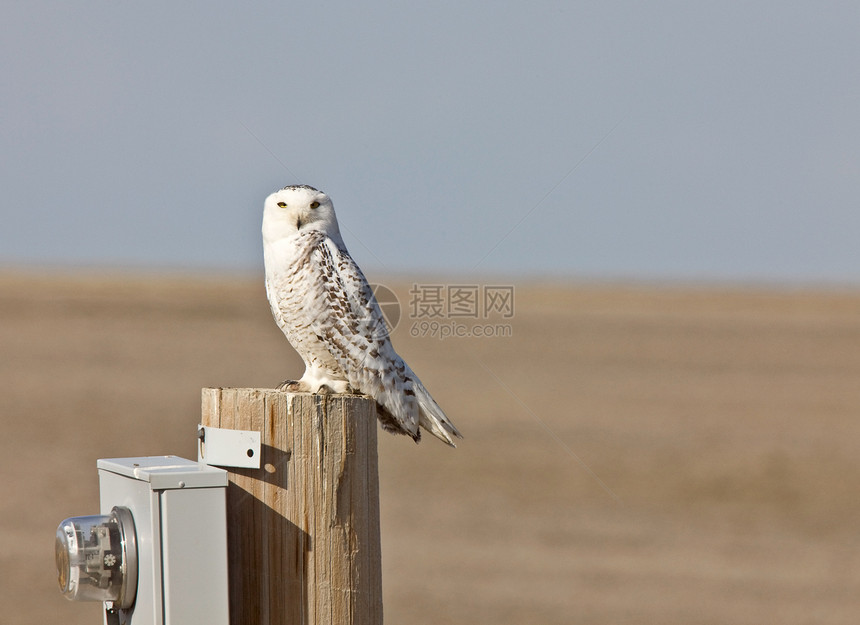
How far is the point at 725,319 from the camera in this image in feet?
94.6

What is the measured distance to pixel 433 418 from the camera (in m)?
4.41

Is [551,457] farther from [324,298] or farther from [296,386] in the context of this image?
[324,298]

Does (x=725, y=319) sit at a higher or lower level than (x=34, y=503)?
higher

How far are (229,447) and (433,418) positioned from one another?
1.95 m

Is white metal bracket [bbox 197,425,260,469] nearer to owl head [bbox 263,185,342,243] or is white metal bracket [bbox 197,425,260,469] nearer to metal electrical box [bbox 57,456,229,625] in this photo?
metal electrical box [bbox 57,456,229,625]

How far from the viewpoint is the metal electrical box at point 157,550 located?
7.46ft

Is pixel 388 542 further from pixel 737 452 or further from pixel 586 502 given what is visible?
pixel 737 452

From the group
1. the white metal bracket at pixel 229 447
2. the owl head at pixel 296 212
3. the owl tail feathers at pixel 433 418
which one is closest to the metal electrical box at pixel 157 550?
the white metal bracket at pixel 229 447

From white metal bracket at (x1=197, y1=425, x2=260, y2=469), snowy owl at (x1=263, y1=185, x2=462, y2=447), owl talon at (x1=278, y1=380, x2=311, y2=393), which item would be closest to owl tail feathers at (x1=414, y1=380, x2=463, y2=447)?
snowy owl at (x1=263, y1=185, x2=462, y2=447)

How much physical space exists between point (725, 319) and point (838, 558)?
19.3 metres

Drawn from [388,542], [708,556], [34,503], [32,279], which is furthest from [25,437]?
→ [32,279]

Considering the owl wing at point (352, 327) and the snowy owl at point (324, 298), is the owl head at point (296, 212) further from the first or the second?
the owl wing at point (352, 327)

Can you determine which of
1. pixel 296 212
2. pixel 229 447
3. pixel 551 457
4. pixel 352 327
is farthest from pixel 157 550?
pixel 551 457

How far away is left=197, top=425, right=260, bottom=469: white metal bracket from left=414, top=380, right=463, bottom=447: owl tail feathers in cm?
186
